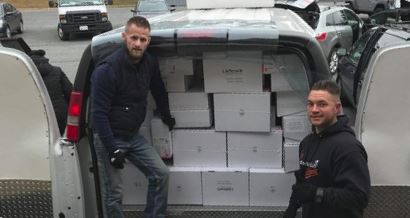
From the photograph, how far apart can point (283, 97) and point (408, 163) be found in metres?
0.96

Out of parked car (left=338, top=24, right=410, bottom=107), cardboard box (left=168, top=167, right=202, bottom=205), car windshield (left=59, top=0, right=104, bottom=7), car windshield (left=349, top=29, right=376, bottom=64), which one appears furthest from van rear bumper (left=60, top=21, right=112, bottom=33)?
cardboard box (left=168, top=167, right=202, bottom=205)

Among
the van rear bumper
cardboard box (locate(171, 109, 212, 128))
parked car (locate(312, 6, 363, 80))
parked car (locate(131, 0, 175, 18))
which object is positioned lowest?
the van rear bumper

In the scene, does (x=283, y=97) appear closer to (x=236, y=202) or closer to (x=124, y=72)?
(x=236, y=202)

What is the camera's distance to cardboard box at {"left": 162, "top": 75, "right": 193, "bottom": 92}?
3.68m

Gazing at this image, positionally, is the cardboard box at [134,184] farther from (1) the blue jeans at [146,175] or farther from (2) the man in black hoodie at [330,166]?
(2) the man in black hoodie at [330,166]

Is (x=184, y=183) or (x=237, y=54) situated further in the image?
(x=184, y=183)

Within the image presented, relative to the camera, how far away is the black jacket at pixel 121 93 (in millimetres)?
3297

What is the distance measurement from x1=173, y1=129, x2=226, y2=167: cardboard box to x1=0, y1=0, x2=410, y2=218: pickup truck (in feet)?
0.03

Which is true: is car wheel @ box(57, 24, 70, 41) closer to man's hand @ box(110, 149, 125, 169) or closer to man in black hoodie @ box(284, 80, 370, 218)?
man's hand @ box(110, 149, 125, 169)

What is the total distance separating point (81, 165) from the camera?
11.5 ft

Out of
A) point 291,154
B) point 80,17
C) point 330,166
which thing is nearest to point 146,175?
point 291,154

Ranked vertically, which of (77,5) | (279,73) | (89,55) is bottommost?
(77,5)

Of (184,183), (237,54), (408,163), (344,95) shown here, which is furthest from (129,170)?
(344,95)

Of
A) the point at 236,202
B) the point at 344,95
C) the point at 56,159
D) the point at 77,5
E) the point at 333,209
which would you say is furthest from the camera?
the point at 77,5
